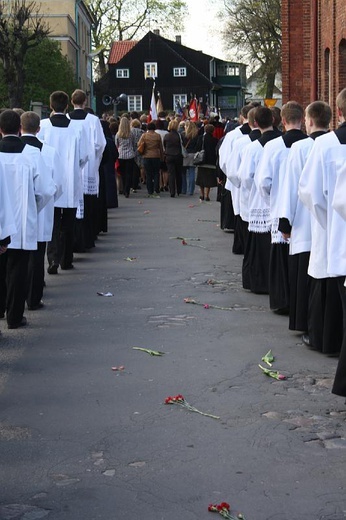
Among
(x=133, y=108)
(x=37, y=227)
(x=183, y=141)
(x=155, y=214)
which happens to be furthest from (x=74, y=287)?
(x=133, y=108)

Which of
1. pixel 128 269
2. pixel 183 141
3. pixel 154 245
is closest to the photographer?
pixel 128 269

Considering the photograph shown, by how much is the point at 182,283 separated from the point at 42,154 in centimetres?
287

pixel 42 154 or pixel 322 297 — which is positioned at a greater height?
pixel 42 154

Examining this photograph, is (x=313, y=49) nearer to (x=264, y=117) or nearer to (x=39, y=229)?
(x=264, y=117)

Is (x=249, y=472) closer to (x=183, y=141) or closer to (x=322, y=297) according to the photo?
(x=322, y=297)

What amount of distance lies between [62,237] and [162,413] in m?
7.55

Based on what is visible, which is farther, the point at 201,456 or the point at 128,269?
the point at 128,269

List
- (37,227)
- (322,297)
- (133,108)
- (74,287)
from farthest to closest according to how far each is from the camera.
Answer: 1. (133,108)
2. (74,287)
3. (37,227)
4. (322,297)

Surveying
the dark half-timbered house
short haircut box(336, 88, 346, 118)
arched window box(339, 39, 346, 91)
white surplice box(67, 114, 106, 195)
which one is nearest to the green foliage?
arched window box(339, 39, 346, 91)

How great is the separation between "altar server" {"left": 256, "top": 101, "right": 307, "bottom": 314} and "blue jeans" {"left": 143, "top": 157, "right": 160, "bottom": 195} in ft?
58.7

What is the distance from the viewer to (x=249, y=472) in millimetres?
6246

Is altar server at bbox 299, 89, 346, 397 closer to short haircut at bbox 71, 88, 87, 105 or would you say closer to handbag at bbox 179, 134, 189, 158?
short haircut at bbox 71, 88, 87, 105

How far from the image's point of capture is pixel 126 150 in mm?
28859

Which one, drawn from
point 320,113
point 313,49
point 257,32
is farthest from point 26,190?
point 257,32
